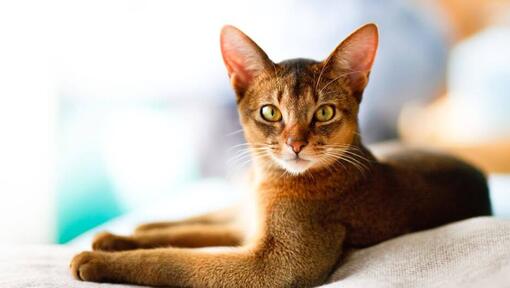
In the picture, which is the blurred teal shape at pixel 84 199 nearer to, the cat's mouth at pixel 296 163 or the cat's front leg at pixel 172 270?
the cat's front leg at pixel 172 270

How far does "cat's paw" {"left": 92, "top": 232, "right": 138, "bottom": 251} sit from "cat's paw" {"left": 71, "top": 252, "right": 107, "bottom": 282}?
0.18m

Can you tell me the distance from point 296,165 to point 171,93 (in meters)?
1.32

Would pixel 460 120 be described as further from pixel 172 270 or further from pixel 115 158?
pixel 172 270

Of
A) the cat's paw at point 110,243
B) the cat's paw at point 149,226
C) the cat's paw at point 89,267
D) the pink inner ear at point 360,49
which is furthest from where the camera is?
the cat's paw at point 149,226

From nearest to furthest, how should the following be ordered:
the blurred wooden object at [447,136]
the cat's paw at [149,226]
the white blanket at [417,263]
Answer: the white blanket at [417,263] < the cat's paw at [149,226] < the blurred wooden object at [447,136]

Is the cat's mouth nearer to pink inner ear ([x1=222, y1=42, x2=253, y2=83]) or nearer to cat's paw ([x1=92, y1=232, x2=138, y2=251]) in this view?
pink inner ear ([x1=222, y1=42, x2=253, y2=83])

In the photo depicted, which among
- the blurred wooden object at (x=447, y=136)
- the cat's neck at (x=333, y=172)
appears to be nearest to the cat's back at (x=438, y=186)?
the cat's neck at (x=333, y=172)

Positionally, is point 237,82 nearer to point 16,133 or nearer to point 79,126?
point 16,133

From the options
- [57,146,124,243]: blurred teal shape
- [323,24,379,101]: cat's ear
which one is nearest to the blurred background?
[57,146,124,243]: blurred teal shape

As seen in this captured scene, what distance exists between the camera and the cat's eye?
1.20 metres

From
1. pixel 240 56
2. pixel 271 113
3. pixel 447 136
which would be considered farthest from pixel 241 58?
pixel 447 136

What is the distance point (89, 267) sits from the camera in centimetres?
108

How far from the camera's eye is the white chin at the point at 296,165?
1149 millimetres

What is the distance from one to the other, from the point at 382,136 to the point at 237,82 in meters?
2.05
